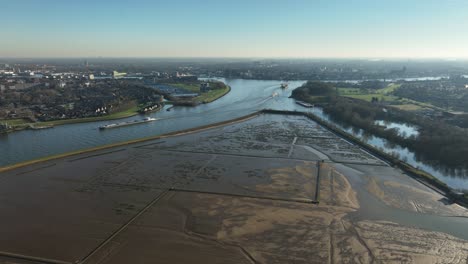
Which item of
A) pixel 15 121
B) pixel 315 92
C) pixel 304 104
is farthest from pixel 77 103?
pixel 315 92

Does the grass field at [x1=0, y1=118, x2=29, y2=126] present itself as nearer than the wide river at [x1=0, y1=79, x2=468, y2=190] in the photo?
No

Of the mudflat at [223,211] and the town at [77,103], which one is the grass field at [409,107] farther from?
the town at [77,103]

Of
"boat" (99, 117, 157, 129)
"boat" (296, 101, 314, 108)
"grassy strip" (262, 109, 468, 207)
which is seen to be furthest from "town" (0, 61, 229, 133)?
"grassy strip" (262, 109, 468, 207)

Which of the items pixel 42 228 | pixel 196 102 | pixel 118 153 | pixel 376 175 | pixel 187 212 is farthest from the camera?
pixel 196 102

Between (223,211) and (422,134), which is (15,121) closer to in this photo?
(223,211)

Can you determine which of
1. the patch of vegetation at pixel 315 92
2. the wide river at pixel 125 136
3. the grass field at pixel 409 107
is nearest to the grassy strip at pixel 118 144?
the wide river at pixel 125 136

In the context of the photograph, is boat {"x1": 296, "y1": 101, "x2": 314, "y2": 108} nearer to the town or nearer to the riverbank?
A: the town

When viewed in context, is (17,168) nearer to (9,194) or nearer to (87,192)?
(9,194)

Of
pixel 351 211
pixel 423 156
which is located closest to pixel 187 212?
pixel 351 211
